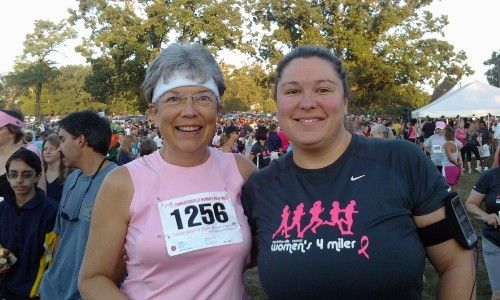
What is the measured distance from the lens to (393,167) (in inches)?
78.1

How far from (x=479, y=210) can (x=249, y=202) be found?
124 inches

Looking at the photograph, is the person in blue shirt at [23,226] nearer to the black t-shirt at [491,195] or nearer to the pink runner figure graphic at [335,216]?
the pink runner figure graphic at [335,216]

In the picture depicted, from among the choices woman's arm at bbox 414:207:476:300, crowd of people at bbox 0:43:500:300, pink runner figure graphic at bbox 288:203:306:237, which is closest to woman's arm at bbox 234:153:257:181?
crowd of people at bbox 0:43:500:300

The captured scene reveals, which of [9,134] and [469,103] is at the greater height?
[469,103]

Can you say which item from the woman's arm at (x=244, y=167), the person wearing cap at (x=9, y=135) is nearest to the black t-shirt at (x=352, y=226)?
the woman's arm at (x=244, y=167)

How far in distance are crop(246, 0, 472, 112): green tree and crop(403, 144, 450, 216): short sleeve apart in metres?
27.4

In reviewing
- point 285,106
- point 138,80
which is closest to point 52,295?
point 285,106

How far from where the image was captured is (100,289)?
2.04 metres

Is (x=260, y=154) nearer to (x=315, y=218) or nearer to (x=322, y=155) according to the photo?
(x=322, y=155)

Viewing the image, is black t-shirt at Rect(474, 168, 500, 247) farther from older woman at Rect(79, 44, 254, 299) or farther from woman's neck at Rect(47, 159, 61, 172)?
woman's neck at Rect(47, 159, 61, 172)

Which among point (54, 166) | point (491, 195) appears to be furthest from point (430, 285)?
point (54, 166)

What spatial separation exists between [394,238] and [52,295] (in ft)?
6.92

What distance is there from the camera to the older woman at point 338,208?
185cm

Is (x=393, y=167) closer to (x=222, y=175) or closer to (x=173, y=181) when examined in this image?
(x=222, y=175)
